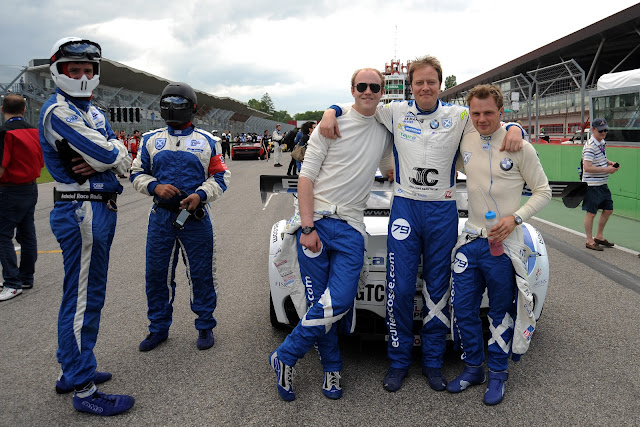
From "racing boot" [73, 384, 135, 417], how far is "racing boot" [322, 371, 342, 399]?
3.62ft

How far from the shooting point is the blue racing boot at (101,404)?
2738mm

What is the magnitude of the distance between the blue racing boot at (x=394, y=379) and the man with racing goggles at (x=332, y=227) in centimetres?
30

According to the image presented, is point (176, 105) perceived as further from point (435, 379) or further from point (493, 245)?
point (435, 379)

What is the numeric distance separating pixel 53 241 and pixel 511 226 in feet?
22.5

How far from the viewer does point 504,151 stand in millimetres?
2975

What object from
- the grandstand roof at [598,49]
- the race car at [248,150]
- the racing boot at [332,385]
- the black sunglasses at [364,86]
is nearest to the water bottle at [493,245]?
the black sunglasses at [364,86]

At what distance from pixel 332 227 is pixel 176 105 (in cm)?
151

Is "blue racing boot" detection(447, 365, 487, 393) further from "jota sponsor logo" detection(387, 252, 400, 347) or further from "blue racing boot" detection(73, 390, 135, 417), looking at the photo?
"blue racing boot" detection(73, 390, 135, 417)

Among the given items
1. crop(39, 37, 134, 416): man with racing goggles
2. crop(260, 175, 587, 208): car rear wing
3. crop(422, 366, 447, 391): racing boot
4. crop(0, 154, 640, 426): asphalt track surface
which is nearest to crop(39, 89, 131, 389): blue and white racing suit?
crop(39, 37, 134, 416): man with racing goggles

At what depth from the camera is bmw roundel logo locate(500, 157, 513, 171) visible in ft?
9.69

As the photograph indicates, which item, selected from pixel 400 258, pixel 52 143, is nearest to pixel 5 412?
pixel 52 143

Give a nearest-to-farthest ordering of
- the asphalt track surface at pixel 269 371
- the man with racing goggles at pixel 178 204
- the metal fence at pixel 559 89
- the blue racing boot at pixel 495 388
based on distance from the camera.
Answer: the asphalt track surface at pixel 269 371 < the blue racing boot at pixel 495 388 < the man with racing goggles at pixel 178 204 < the metal fence at pixel 559 89

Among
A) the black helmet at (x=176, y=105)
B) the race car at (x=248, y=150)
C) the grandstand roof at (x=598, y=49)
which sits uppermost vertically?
the grandstand roof at (x=598, y=49)

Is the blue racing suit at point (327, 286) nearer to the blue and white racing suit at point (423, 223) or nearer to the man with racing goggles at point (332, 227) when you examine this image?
the man with racing goggles at point (332, 227)
